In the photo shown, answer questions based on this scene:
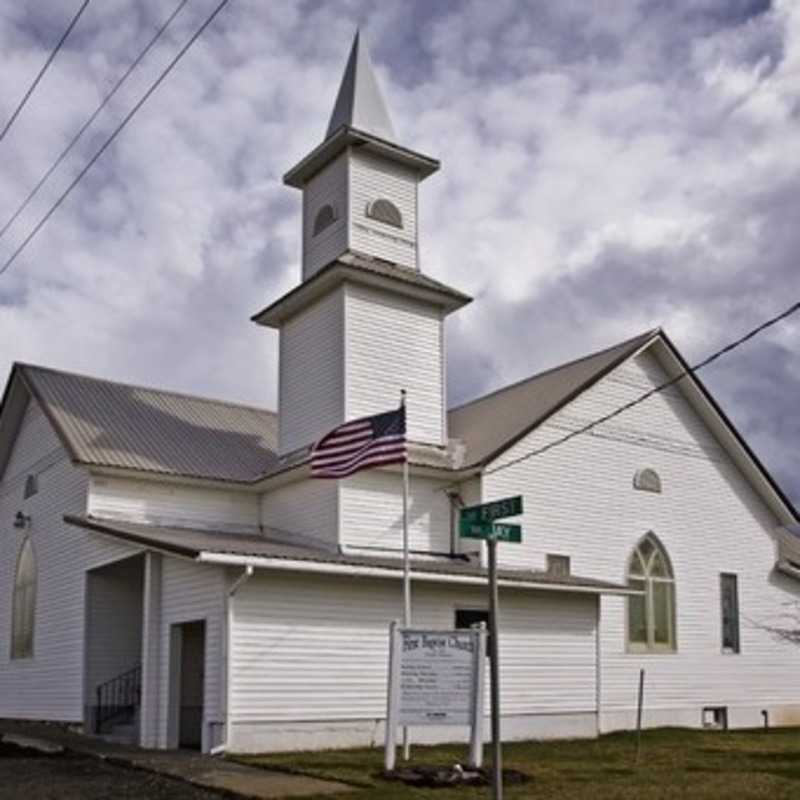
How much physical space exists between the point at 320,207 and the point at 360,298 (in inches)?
120

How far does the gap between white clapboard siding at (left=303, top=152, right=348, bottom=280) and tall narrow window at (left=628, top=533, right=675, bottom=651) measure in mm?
10477

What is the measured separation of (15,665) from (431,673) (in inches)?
709

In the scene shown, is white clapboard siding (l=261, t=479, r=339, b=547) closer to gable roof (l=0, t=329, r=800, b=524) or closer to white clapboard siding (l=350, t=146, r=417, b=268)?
gable roof (l=0, t=329, r=800, b=524)

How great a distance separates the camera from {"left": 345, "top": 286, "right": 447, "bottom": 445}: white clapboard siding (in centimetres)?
2656

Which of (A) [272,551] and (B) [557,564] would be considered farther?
(B) [557,564]

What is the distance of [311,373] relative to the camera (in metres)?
27.8

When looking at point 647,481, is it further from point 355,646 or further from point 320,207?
point 355,646

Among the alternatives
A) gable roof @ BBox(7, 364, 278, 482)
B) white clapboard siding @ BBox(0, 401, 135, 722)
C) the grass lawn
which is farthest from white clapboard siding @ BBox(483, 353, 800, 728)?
white clapboard siding @ BBox(0, 401, 135, 722)

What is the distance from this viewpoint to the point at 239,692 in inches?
777

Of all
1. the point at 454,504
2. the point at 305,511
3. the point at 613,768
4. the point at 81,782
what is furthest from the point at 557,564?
the point at 81,782

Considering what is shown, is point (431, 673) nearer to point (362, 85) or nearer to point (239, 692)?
point (239, 692)

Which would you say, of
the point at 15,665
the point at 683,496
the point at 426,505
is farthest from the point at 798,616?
the point at 15,665

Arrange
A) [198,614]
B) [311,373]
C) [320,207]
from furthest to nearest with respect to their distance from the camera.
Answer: [320,207] < [311,373] < [198,614]

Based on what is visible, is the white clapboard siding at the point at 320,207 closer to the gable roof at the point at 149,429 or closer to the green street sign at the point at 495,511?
the gable roof at the point at 149,429
